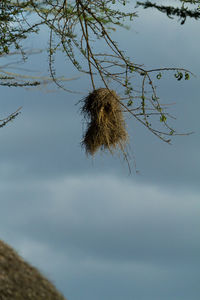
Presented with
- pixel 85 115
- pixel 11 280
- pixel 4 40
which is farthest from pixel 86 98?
pixel 11 280

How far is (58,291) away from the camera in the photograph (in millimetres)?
5402

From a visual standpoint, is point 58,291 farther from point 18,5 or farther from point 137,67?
point 18,5

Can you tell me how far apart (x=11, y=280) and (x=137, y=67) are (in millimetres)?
2942

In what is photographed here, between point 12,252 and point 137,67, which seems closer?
point 12,252

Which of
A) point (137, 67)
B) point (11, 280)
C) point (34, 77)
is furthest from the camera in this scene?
point (34, 77)

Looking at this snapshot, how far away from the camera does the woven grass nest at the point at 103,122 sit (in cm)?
668

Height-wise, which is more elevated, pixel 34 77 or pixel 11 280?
pixel 34 77

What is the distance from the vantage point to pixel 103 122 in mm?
6680

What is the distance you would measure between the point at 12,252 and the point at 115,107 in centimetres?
233

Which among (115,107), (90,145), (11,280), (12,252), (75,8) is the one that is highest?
(75,8)

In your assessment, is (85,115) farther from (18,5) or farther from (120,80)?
(18,5)

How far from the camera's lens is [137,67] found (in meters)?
6.32

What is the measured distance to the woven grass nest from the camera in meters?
6.68

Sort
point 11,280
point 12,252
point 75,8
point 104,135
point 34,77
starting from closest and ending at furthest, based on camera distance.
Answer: point 11,280 < point 12,252 < point 104,135 < point 75,8 < point 34,77
